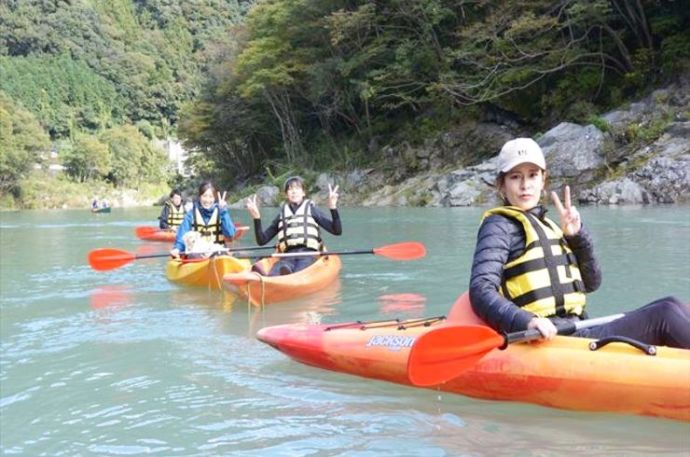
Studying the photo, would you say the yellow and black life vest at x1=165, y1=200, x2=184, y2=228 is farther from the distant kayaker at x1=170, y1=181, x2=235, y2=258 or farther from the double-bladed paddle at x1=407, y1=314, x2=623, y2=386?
the double-bladed paddle at x1=407, y1=314, x2=623, y2=386

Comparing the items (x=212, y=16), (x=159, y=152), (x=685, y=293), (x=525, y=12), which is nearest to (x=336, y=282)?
(x=685, y=293)

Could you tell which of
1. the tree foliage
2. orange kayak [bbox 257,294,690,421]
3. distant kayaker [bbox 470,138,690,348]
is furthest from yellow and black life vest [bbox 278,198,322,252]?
the tree foliage

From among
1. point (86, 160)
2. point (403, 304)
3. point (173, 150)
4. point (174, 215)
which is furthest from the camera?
point (173, 150)

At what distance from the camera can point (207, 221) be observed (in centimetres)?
756

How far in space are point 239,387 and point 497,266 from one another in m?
1.50

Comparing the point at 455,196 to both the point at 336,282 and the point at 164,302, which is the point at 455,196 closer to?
the point at 336,282

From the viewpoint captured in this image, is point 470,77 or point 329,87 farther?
point 329,87

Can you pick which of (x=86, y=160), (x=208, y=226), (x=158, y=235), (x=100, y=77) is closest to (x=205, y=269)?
(x=208, y=226)

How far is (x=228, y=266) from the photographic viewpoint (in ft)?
21.0

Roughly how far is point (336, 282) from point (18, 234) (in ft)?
39.0

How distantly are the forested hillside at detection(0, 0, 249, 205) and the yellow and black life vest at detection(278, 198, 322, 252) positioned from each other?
135ft

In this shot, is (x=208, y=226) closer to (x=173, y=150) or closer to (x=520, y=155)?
(x=520, y=155)

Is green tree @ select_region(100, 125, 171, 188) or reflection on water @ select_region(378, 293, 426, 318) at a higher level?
green tree @ select_region(100, 125, 171, 188)

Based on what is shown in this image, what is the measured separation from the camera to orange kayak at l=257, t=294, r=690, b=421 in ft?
8.51
